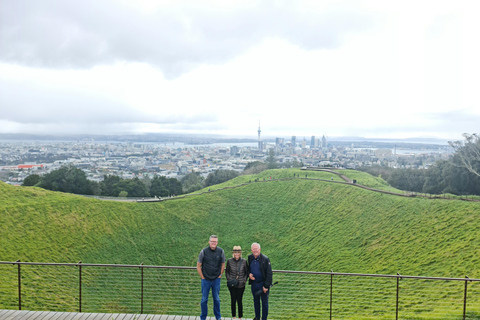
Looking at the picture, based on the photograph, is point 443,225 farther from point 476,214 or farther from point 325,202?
point 325,202

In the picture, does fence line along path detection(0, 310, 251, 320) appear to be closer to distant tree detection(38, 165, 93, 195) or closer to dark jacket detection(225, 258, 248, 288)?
dark jacket detection(225, 258, 248, 288)

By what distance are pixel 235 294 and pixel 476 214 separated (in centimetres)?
1761

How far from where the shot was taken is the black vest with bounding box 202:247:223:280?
632 centimetres

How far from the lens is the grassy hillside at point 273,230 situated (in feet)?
55.6

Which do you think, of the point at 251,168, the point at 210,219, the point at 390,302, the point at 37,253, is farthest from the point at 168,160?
the point at 390,302

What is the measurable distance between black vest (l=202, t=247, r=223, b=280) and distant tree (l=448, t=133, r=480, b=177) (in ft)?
105

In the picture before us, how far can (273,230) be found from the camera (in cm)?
2686

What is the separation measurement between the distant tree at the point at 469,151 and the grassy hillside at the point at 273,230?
40.3 ft

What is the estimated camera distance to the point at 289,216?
28.5 metres

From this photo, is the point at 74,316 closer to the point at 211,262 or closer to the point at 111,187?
the point at 211,262

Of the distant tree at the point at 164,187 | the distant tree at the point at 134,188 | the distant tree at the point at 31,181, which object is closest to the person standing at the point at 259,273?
the distant tree at the point at 134,188

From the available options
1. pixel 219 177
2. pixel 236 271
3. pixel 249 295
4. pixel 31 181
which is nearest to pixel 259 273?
pixel 236 271

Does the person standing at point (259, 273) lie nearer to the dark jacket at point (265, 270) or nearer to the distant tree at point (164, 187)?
the dark jacket at point (265, 270)

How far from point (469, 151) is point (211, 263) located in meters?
35.4
